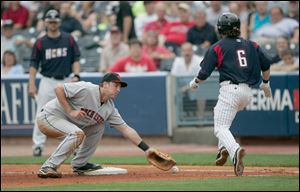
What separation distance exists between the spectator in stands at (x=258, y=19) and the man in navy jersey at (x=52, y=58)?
4731 mm

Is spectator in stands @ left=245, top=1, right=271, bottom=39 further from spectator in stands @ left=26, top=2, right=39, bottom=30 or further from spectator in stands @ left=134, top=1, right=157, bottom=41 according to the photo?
spectator in stands @ left=26, top=2, right=39, bottom=30

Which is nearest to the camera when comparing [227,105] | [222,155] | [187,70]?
[227,105]

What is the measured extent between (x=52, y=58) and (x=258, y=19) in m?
5.27

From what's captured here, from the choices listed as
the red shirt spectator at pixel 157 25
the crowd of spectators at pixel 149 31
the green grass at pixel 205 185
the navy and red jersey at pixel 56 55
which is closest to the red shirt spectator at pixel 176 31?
the crowd of spectators at pixel 149 31

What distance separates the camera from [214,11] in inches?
722

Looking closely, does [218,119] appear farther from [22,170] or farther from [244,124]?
[244,124]

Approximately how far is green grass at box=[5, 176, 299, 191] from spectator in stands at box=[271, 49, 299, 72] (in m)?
6.50

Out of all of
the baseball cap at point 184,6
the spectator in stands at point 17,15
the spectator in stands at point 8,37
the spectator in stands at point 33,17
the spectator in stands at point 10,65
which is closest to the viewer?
the spectator in stands at point 10,65

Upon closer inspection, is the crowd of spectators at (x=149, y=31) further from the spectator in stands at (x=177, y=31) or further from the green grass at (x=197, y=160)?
the green grass at (x=197, y=160)

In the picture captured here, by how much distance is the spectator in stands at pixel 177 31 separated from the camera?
18094mm

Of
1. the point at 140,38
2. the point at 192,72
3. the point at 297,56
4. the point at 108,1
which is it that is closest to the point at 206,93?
the point at 192,72

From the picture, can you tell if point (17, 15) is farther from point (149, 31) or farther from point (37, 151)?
point (37, 151)

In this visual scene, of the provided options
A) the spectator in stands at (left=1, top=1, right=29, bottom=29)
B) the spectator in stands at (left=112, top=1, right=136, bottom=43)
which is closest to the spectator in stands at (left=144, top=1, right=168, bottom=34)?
the spectator in stands at (left=112, top=1, right=136, bottom=43)

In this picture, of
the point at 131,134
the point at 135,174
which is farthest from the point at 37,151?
the point at 131,134
